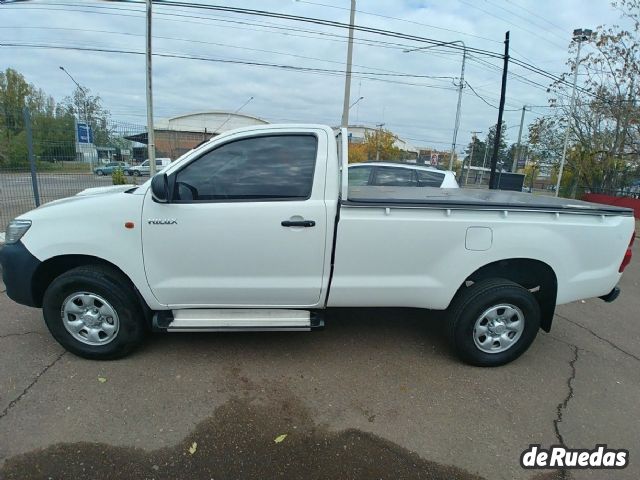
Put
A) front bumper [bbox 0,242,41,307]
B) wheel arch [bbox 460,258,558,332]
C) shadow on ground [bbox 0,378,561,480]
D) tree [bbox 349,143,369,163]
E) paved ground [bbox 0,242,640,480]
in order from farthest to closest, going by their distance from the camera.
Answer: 1. tree [bbox 349,143,369,163]
2. wheel arch [bbox 460,258,558,332]
3. front bumper [bbox 0,242,41,307]
4. paved ground [bbox 0,242,640,480]
5. shadow on ground [bbox 0,378,561,480]

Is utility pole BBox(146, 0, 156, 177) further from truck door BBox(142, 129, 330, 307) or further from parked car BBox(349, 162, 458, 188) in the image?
truck door BBox(142, 129, 330, 307)

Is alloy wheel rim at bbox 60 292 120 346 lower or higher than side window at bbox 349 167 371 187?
lower

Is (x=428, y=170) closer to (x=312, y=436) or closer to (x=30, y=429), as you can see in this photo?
(x=312, y=436)

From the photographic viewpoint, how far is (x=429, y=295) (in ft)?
10.9

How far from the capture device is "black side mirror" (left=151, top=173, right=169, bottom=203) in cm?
290

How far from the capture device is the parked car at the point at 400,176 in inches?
295

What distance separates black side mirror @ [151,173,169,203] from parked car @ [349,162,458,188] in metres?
4.97

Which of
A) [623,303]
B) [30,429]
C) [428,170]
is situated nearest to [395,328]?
[30,429]

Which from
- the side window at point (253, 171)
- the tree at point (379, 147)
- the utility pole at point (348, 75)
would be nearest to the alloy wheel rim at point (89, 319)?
the side window at point (253, 171)

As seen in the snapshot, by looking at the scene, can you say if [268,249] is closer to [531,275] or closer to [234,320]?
[234,320]

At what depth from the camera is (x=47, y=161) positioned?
7.86m

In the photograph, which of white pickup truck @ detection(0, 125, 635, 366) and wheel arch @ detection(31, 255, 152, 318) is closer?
white pickup truck @ detection(0, 125, 635, 366)

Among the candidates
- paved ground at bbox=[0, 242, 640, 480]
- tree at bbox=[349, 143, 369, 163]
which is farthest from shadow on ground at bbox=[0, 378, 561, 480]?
tree at bbox=[349, 143, 369, 163]

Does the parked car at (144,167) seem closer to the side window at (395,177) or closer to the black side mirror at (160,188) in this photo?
the side window at (395,177)
